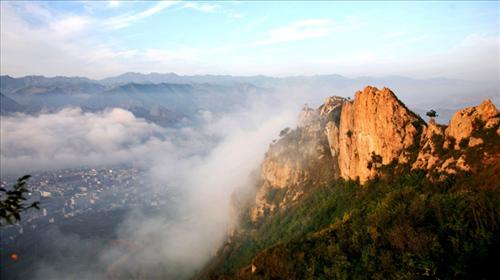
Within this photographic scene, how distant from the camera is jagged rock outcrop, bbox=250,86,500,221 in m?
85.1

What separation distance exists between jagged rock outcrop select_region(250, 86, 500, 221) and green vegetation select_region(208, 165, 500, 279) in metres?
4.94

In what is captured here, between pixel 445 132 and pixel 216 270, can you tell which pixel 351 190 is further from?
pixel 216 270

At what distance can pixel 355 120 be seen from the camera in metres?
119

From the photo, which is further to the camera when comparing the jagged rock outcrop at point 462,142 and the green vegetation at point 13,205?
the jagged rock outcrop at point 462,142

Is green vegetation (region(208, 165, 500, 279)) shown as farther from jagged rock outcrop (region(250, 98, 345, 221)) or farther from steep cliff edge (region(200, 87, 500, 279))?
jagged rock outcrop (region(250, 98, 345, 221))

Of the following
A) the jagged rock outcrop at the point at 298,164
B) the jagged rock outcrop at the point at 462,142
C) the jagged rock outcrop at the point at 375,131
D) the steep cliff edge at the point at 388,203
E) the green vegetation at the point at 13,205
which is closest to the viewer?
the green vegetation at the point at 13,205

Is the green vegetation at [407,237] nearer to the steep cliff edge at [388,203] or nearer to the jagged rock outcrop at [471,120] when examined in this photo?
the steep cliff edge at [388,203]

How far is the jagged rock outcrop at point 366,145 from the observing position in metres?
85.1

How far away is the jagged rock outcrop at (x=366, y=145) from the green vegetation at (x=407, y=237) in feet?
16.2

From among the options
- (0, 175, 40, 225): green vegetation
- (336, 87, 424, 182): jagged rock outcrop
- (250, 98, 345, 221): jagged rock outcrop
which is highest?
(0, 175, 40, 225): green vegetation

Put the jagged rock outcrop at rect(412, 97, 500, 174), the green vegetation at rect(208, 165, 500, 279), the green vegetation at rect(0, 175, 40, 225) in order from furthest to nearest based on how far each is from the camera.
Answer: the jagged rock outcrop at rect(412, 97, 500, 174)
the green vegetation at rect(208, 165, 500, 279)
the green vegetation at rect(0, 175, 40, 225)

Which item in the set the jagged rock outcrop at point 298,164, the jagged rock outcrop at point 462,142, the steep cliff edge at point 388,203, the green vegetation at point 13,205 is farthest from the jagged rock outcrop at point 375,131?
the green vegetation at point 13,205

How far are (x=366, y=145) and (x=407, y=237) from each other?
51080 millimetres

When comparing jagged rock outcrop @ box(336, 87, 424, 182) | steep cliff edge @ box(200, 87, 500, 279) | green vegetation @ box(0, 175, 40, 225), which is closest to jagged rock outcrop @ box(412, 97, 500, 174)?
steep cliff edge @ box(200, 87, 500, 279)
